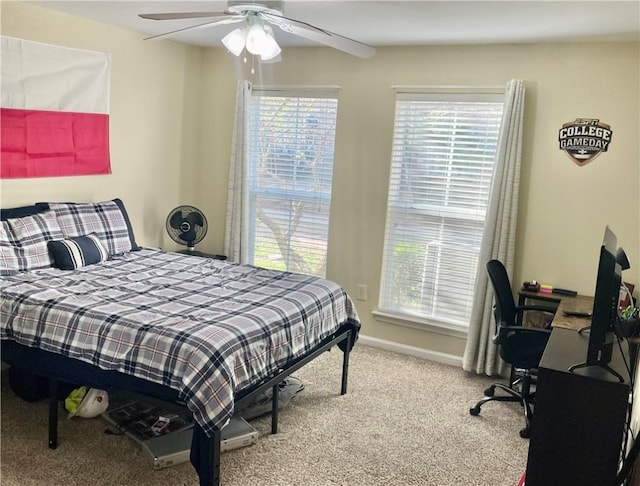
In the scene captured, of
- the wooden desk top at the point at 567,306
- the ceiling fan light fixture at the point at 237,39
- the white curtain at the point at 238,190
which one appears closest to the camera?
the ceiling fan light fixture at the point at 237,39

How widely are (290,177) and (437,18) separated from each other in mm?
1942

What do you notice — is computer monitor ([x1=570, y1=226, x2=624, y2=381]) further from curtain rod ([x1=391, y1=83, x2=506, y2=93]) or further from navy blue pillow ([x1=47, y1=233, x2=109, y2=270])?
navy blue pillow ([x1=47, y1=233, x2=109, y2=270])

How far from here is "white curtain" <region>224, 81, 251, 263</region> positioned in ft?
15.8

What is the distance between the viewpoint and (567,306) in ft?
11.7

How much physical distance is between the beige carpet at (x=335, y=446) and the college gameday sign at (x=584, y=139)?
67.0 inches

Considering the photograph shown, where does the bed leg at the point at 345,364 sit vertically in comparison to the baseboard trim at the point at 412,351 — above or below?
above

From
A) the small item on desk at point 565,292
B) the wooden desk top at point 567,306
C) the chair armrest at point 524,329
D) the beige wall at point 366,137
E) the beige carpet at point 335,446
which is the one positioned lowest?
the beige carpet at point 335,446

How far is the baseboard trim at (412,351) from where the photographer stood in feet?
14.4

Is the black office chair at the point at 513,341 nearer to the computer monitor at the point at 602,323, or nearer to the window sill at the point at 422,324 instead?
the window sill at the point at 422,324

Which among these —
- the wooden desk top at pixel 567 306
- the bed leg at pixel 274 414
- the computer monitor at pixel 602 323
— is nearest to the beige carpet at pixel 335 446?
the bed leg at pixel 274 414

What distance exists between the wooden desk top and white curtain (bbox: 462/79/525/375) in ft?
0.92

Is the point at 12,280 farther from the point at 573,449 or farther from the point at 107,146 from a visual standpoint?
the point at 573,449

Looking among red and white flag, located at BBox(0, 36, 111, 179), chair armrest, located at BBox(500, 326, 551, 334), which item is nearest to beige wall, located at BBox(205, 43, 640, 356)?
chair armrest, located at BBox(500, 326, 551, 334)

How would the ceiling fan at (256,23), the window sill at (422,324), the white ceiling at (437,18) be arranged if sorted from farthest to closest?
1. the window sill at (422,324)
2. the white ceiling at (437,18)
3. the ceiling fan at (256,23)
